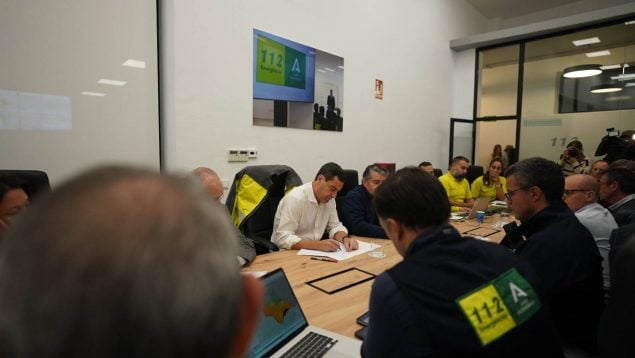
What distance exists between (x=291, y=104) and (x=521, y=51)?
4.75 m

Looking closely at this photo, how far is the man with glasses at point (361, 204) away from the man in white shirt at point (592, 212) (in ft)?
4.43

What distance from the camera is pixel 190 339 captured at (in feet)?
1.06

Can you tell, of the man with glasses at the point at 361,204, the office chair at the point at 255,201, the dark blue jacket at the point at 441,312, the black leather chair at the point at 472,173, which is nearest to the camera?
the dark blue jacket at the point at 441,312

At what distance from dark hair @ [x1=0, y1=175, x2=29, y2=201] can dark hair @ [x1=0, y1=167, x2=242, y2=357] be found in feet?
5.03

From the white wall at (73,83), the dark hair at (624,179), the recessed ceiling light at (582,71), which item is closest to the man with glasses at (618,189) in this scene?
the dark hair at (624,179)

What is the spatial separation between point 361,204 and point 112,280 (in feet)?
9.73

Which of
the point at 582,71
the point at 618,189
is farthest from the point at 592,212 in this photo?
the point at 582,71

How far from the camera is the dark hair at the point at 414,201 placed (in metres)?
1.19

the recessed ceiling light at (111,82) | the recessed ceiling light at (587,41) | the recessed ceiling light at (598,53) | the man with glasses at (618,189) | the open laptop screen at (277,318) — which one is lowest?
the open laptop screen at (277,318)

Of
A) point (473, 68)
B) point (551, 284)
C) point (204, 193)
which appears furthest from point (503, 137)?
point (204, 193)

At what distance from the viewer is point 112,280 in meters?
0.31

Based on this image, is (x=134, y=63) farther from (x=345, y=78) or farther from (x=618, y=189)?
(x=618, y=189)

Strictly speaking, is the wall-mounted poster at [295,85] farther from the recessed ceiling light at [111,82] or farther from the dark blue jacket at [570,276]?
the dark blue jacket at [570,276]

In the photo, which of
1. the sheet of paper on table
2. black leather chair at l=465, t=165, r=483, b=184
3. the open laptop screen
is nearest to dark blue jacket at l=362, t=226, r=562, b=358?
the open laptop screen
